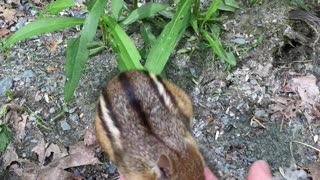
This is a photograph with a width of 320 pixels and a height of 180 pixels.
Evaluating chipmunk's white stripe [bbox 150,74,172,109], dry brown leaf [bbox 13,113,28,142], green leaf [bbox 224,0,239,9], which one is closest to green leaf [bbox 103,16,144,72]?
chipmunk's white stripe [bbox 150,74,172,109]

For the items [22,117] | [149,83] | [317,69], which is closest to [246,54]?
[317,69]

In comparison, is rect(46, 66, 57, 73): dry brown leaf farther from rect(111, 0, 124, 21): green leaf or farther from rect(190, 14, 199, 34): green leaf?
rect(190, 14, 199, 34): green leaf

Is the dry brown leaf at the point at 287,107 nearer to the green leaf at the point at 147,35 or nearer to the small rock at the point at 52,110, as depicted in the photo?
the green leaf at the point at 147,35

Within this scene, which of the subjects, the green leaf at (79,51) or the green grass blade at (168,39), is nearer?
Result: the green leaf at (79,51)

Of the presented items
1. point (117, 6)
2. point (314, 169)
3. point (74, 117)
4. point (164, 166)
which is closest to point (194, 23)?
point (117, 6)

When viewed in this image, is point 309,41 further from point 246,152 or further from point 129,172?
point 129,172

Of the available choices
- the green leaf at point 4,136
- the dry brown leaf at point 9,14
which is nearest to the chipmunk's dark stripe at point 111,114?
the green leaf at point 4,136

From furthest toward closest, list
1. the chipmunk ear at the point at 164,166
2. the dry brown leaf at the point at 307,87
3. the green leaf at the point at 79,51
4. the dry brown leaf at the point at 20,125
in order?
the dry brown leaf at the point at 307,87 < the dry brown leaf at the point at 20,125 < the green leaf at the point at 79,51 < the chipmunk ear at the point at 164,166

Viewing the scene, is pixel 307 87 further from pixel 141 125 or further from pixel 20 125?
pixel 20 125
